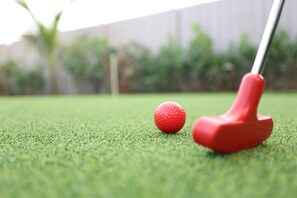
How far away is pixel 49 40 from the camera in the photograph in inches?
388

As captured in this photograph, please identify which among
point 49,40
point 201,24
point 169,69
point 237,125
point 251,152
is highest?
point 201,24

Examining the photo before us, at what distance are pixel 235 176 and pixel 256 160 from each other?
18 centimetres

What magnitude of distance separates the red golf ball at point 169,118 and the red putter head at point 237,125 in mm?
527

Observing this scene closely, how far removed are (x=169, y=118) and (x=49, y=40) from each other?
9.01 meters

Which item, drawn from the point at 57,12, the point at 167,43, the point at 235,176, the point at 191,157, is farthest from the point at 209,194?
the point at 57,12

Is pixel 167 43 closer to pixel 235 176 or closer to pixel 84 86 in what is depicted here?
pixel 84 86

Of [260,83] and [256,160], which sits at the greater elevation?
[260,83]

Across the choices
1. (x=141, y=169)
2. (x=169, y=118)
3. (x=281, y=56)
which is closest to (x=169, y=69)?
(x=281, y=56)

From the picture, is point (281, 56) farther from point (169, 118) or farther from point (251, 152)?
point (251, 152)

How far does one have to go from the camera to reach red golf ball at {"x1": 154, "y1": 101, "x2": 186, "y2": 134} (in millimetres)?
1545

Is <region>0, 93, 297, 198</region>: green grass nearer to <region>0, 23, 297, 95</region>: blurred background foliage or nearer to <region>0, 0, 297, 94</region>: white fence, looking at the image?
<region>0, 23, 297, 95</region>: blurred background foliage

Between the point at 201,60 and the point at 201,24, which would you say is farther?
the point at 201,24

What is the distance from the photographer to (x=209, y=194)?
68 centimetres

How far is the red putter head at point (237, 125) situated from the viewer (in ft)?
2.98
